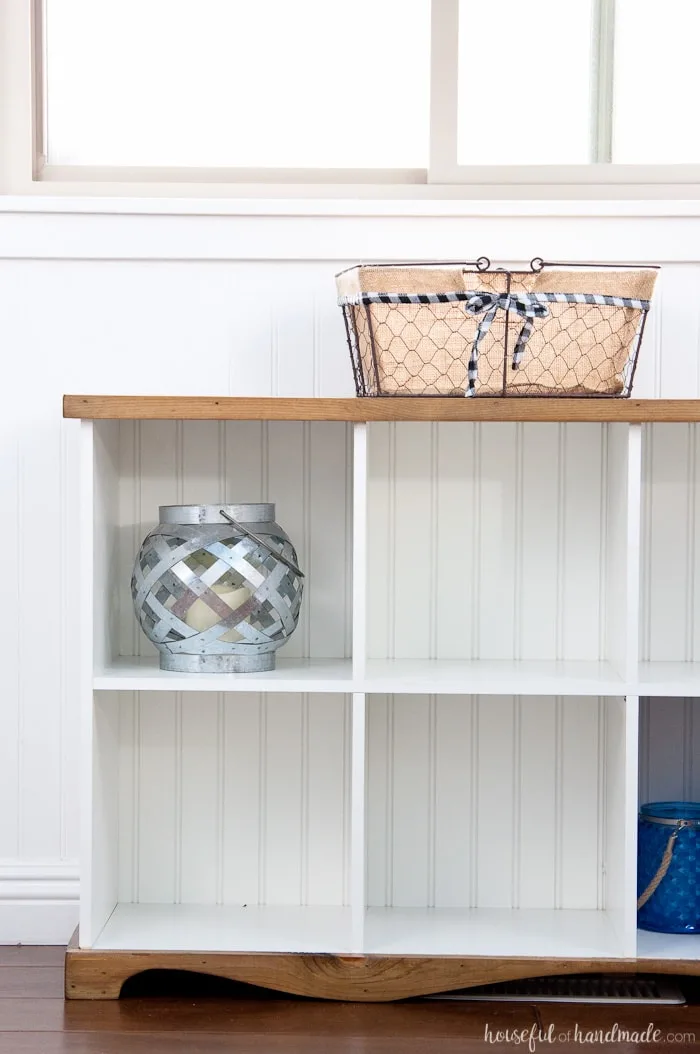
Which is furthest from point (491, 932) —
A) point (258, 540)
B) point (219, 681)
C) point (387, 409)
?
point (387, 409)

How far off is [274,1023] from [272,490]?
73 centimetres

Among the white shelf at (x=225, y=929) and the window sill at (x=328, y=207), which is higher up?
the window sill at (x=328, y=207)

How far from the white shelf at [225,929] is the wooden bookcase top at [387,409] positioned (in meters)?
0.68

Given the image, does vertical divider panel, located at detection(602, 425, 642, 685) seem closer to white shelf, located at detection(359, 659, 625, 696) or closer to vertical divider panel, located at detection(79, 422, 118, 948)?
white shelf, located at detection(359, 659, 625, 696)

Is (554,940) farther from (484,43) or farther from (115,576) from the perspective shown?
(484,43)

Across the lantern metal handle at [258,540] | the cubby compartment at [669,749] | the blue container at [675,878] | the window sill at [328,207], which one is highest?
the window sill at [328,207]

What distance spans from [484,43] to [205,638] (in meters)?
1.03

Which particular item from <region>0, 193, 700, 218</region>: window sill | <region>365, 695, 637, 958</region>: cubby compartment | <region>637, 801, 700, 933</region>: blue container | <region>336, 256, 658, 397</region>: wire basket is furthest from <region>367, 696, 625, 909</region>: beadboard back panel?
<region>0, 193, 700, 218</region>: window sill

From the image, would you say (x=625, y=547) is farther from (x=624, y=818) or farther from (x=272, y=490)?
(x=272, y=490)

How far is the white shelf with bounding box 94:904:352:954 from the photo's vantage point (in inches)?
55.7

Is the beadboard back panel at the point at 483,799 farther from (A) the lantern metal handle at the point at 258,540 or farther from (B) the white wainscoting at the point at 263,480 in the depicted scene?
(A) the lantern metal handle at the point at 258,540

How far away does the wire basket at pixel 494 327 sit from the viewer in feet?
4.49

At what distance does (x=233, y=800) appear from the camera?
1617 mm

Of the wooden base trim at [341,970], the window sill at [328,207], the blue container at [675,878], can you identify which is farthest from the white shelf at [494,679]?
the window sill at [328,207]
